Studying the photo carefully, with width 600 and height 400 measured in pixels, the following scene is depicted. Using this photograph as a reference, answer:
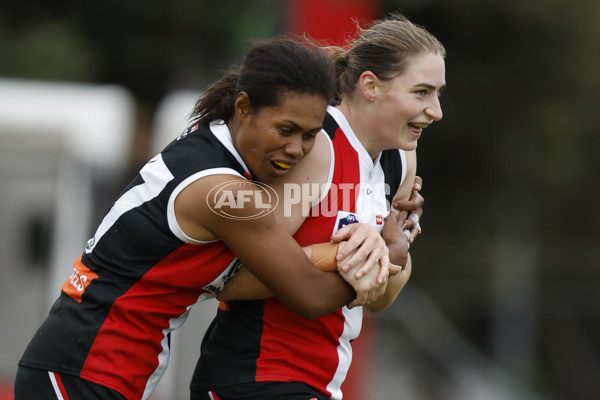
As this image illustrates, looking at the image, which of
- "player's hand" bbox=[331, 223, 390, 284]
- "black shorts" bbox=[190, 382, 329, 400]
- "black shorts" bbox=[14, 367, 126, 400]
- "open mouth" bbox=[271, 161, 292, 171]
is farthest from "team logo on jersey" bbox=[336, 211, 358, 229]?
"black shorts" bbox=[14, 367, 126, 400]

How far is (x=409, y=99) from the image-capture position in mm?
3561

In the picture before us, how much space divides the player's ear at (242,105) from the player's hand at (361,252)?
1.85 feet

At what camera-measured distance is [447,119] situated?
14273mm

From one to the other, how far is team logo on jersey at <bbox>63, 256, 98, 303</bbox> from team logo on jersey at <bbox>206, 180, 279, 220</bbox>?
0.58 meters

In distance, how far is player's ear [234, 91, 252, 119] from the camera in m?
3.27

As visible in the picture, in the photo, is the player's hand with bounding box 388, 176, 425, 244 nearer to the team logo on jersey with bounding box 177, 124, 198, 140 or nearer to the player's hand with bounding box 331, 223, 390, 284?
the player's hand with bounding box 331, 223, 390, 284

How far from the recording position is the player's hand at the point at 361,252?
3.35 meters

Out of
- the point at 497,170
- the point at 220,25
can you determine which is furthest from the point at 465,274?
the point at 220,25

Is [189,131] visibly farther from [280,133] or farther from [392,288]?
[392,288]

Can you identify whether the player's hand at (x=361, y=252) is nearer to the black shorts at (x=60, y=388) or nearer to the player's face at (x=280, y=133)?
the player's face at (x=280, y=133)

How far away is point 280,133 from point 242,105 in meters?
0.18

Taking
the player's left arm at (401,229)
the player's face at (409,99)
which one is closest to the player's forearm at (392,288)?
the player's left arm at (401,229)

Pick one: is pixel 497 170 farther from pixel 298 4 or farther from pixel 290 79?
pixel 290 79

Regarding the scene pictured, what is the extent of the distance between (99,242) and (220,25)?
11.6 metres
